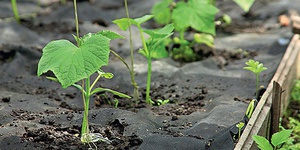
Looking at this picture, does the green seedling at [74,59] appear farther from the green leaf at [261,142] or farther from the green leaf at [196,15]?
the green leaf at [196,15]

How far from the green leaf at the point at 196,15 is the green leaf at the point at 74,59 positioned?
142 centimetres

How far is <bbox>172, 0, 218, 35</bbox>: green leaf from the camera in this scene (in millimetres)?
3957

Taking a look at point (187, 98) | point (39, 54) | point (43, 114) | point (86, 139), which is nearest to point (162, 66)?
point (187, 98)

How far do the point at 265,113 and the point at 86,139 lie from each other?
99 cm

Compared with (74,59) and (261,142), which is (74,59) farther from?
(261,142)

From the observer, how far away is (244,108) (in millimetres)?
3285

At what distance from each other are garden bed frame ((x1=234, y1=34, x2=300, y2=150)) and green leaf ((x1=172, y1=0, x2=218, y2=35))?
0.53 metres

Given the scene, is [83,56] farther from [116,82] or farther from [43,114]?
[116,82]

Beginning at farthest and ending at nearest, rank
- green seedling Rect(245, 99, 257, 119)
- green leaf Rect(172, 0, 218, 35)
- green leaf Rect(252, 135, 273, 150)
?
green leaf Rect(172, 0, 218, 35) → green seedling Rect(245, 99, 257, 119) → green leaf Rect(252, 135, 273, 150)

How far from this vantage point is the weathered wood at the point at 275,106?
320 cm

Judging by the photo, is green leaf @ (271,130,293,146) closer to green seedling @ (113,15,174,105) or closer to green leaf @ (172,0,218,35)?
green seedling @ (113,15,174,105)

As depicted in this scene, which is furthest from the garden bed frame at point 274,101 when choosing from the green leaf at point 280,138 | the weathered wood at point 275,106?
the green leaf at point 280,138

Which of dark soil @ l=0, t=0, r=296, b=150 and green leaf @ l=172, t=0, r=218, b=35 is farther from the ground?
green leaf @ l=172, t=0, r=218, b=35

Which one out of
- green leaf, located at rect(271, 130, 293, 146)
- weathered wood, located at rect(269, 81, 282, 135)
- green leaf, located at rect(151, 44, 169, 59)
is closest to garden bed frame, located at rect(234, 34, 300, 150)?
weathered wood, located at rect(269, 81, 282, 135)
